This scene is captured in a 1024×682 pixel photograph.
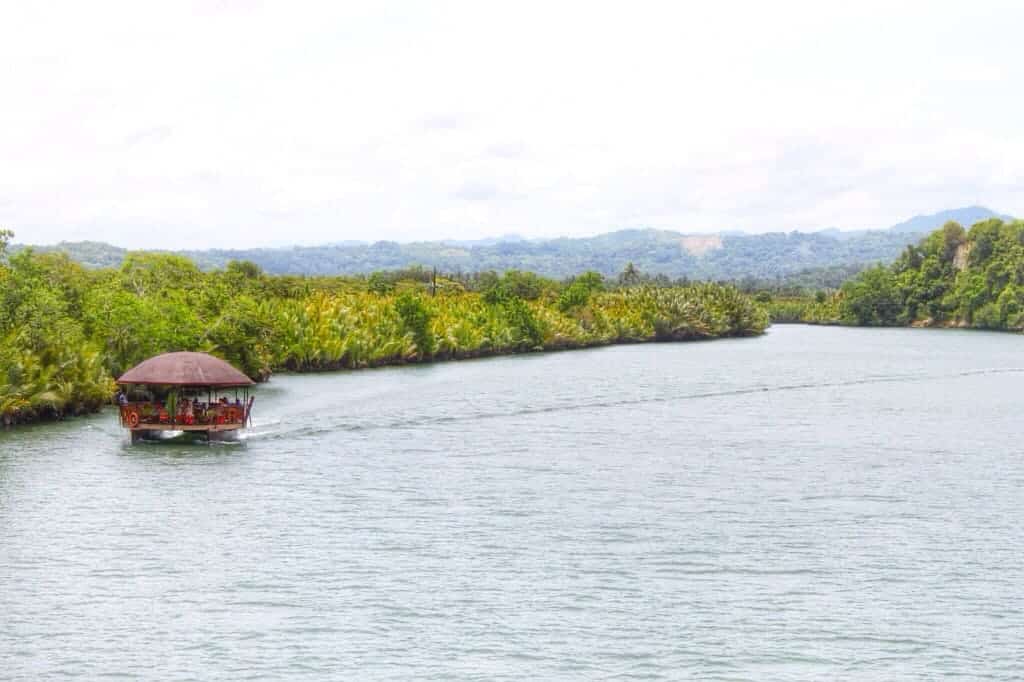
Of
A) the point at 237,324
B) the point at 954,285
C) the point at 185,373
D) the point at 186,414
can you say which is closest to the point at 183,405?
the point at 186,414

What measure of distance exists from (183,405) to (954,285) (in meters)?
161

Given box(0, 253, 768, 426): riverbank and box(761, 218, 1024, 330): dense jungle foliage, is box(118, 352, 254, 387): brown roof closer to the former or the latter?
box(0, 253, 768, 426): riverbank

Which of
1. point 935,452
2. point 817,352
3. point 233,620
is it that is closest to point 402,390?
point 935,452

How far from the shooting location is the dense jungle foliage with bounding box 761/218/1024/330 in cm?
17488

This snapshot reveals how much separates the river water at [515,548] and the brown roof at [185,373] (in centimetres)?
276

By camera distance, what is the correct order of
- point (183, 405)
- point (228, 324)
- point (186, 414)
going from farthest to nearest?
1. point (228, 324)
2. point (183, 405)
3. point (186, 414)

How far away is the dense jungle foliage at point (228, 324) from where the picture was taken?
2124 inches

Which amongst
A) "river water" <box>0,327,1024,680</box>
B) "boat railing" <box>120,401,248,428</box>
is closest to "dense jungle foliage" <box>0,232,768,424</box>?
"river water" <box>0,327,1024,680</box>

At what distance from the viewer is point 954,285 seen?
7338 inches

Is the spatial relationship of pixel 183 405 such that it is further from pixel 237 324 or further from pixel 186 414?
pixel 237 324

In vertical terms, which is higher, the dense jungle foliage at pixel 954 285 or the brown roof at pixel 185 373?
the dense jungle foliage at pixel 954 285

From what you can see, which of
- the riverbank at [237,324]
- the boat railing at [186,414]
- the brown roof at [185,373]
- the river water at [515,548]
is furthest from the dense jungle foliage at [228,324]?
the brown roof at [185,373]

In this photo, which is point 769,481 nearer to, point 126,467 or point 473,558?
point 473,558

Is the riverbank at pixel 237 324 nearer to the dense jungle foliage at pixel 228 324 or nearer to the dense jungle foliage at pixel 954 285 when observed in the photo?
the dense jungle foliage at pixel 228 324
